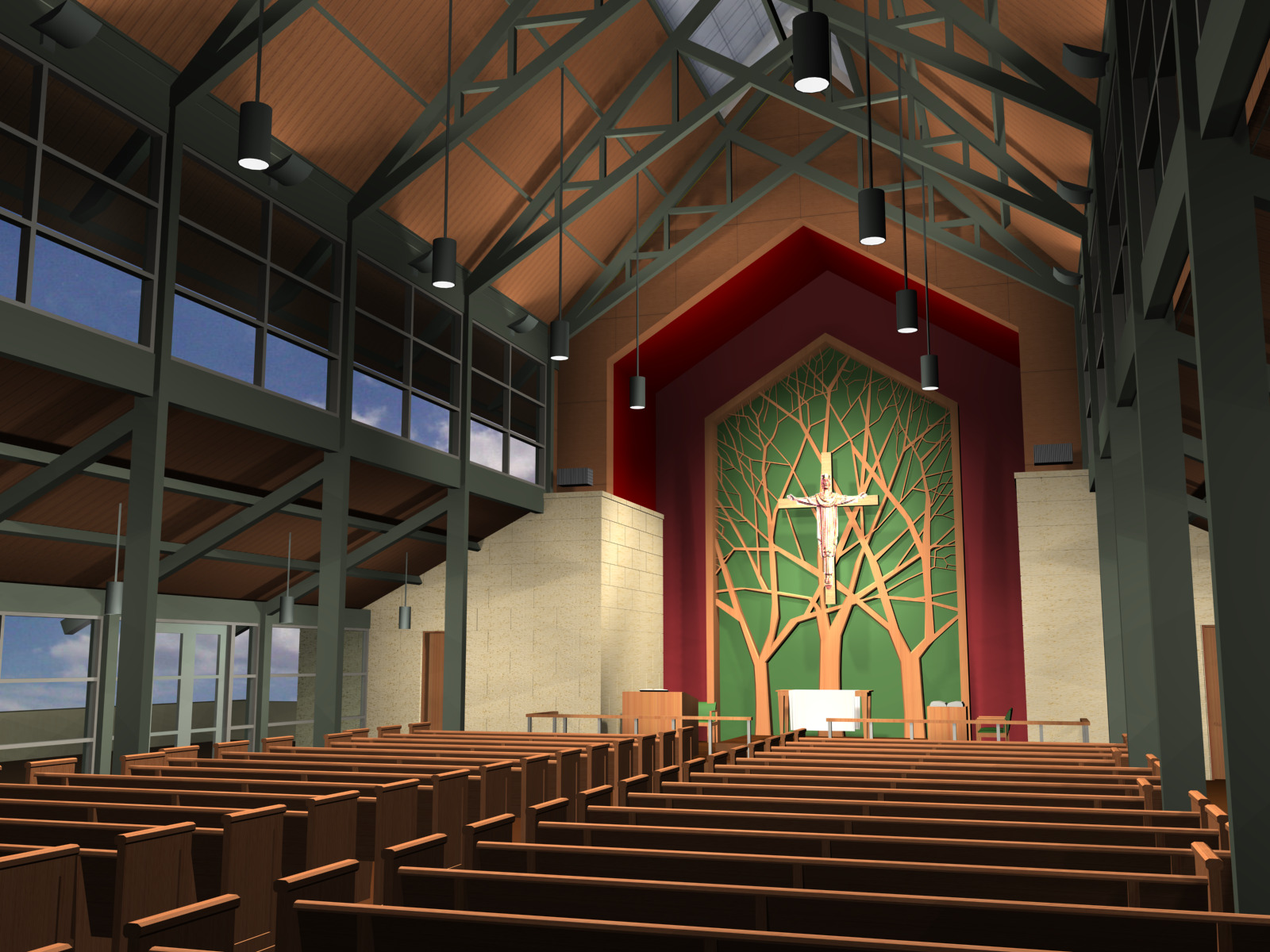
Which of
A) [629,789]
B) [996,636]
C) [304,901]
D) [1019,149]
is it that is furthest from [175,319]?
[996,636]

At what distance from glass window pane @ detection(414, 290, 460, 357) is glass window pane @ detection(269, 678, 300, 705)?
5.13 metres

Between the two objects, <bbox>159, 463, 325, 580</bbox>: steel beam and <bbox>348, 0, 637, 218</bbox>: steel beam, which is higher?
<bbox>348, 0, 637, 218</bbox>: steel beam

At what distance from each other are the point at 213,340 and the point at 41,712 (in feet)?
14.9

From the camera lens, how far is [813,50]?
4816 millimetres

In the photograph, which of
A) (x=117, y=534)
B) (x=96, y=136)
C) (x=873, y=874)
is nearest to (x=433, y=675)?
(x=117, y=534)

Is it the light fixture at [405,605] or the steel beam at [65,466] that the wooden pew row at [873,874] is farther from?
the light fixture at [405,605]

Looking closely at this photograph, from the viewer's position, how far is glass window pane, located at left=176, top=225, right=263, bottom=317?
963cm

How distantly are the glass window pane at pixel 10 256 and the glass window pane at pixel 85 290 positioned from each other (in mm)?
130

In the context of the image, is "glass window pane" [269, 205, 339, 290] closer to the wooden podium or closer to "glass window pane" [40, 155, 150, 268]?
"glass window pane" [40, 155, 150, 268]

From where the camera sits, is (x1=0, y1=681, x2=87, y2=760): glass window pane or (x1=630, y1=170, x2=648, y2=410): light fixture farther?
(x1=630, y1=170, x2=648, y2=410): light fixture

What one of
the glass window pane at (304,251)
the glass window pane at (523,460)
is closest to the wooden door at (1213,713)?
the glass window pane at (523,460)

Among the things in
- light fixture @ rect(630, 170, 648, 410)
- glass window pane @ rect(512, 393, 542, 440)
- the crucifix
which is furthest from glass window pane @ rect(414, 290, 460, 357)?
the crucifix

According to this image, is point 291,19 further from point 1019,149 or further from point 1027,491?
point 1027,491

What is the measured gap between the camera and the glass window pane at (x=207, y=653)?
12914 mm
